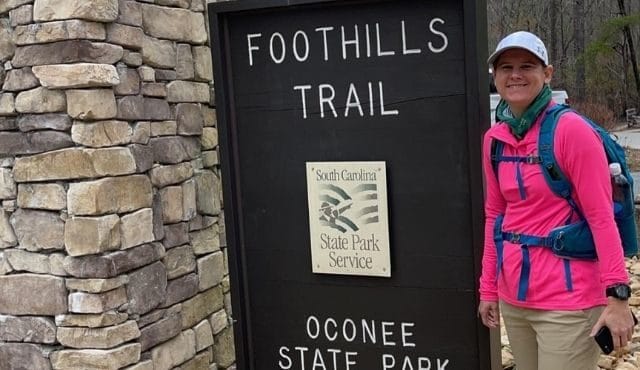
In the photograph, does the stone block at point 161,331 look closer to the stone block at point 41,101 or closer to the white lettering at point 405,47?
the stone block at point 41,101

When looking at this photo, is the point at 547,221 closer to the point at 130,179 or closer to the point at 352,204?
the point at 352,204

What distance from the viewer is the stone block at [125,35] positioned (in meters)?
2.81

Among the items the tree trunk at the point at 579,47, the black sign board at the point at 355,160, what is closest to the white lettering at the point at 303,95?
the black sign board at the point at 355,160

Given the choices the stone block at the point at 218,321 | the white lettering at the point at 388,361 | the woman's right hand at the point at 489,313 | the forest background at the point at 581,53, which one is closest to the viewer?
the woman's right hand at the point at 489,313

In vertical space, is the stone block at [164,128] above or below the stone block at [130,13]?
below

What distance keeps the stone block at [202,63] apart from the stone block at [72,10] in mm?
Answer: 565

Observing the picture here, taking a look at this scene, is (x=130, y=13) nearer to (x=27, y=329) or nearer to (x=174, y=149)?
(x=174, y=149)

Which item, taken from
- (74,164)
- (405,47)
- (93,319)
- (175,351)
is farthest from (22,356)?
(405,47)

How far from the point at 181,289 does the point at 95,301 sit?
477 millimetres

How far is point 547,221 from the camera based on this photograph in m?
2.36

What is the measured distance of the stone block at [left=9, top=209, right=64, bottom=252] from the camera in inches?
110

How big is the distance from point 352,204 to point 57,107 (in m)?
1.15

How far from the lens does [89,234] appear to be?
2.74 m

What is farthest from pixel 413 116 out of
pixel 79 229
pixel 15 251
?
pixel 15 251
